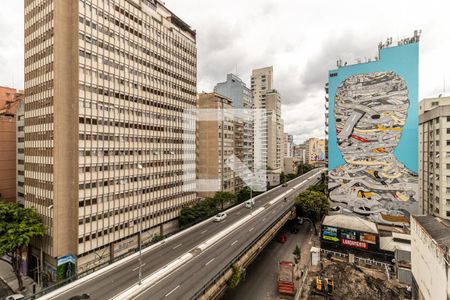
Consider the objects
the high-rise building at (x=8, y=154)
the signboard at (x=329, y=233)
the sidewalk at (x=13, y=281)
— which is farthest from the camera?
the high-rise building at (x=8, y=154)

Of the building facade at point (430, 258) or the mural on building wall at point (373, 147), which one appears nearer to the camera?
the building facade at point (430, 258)

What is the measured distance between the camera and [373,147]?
183 feet

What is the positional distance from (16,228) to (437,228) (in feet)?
183

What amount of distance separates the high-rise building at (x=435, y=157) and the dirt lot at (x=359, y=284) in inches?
1209

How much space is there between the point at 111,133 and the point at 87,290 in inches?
948

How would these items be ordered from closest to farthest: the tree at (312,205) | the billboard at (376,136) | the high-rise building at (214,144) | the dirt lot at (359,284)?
the dirt lot at (359,284) → the billboard at (376,136) → the tree at (312,205) → the high-rise building at (214,144)

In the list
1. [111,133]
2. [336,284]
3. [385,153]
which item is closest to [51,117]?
[111,133]

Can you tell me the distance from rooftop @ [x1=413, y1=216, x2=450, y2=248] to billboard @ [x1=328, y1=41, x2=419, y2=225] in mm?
30255

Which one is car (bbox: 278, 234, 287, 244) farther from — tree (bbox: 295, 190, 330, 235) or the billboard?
the billboard

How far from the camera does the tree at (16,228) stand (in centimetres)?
3047

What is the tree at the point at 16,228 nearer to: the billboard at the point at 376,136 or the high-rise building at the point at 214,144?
the high-rise building at the point at 214,144

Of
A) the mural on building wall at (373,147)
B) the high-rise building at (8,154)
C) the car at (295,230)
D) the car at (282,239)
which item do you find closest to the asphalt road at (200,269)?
the car at (282,239)

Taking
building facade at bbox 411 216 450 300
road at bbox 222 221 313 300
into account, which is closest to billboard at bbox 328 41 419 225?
road at bbox 222 221 313 300

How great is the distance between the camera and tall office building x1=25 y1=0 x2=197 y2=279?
112ft
